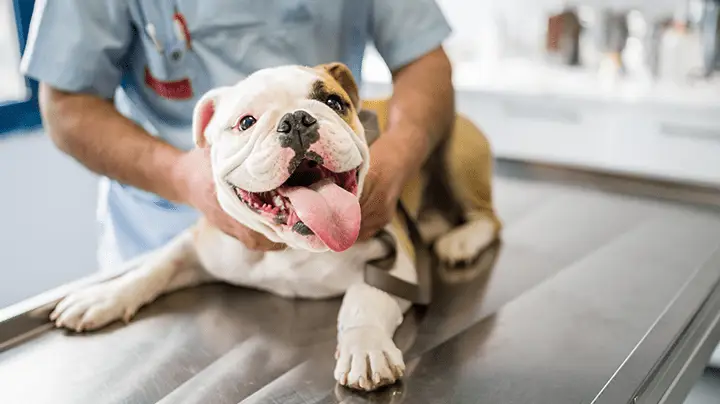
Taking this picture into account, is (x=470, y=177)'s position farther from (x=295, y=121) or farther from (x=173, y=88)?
(x=295, y=121)

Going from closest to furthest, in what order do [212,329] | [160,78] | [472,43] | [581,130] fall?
[212,329], [160,78], [581,130], [472,43]

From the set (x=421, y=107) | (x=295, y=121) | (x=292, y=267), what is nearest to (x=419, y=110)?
(x=421, y=107)

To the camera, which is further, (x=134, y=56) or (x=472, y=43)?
(x=472, y=43)

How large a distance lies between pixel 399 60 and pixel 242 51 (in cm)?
25

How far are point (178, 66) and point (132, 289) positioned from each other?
0.34 m

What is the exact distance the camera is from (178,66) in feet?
3.63

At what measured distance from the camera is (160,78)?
1109 mm

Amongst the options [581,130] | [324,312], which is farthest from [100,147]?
[581,130]

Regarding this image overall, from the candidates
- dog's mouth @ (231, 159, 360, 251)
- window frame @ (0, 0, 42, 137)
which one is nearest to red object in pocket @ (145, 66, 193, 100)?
dog's mouth @ (231, 159, 360, 251)

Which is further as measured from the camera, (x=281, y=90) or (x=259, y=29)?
(x=259, y=29)

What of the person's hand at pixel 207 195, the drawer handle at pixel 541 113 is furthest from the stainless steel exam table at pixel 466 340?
the drawer handle at pixel 541 113

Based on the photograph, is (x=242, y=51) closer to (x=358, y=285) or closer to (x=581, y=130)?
(x=358, y=285)

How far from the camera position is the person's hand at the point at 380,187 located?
2.90 ft

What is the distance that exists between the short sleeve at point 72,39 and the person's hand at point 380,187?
1.39 feet
